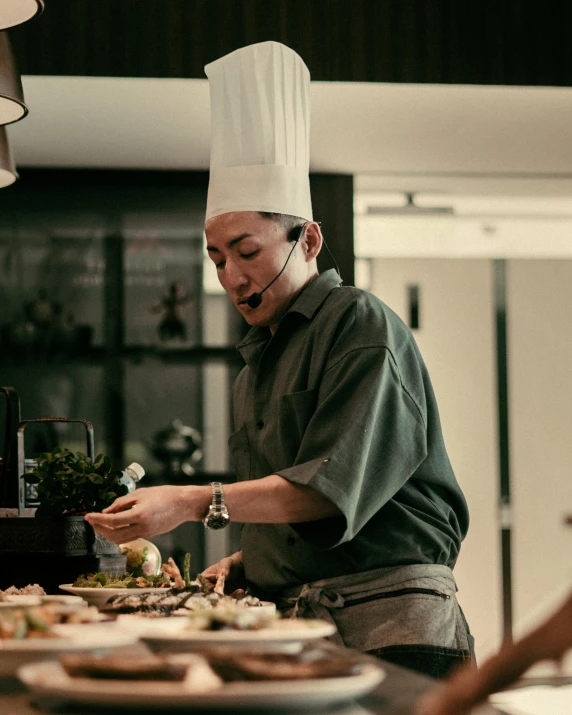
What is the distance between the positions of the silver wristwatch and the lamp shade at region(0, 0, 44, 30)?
92cm

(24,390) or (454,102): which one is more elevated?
(454,102)

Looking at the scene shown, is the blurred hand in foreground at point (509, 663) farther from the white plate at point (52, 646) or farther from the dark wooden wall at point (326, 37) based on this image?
the dark wooden wall at point (326, 37)

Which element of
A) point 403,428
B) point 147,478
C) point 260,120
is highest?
point 260,120

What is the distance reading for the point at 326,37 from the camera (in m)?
3.70

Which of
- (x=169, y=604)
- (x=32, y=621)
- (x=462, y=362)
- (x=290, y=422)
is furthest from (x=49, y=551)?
(x=462, y=362)

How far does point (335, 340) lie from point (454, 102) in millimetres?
2262

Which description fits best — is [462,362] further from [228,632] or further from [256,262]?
[228,632]

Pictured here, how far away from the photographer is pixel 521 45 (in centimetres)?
379

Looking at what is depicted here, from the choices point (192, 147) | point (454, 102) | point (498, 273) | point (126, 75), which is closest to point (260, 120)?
point (126, 75)

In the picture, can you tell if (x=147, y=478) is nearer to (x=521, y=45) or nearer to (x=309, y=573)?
(x=521, y=45)

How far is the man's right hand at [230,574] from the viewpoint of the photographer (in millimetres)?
1979

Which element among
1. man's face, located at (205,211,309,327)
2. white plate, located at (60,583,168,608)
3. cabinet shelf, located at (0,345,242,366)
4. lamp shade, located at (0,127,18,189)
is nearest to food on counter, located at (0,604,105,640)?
white plate, located at (60,583,168,608)

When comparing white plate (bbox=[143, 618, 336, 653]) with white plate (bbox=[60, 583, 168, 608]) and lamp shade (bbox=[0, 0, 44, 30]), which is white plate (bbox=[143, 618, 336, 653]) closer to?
white plate (bbox=[60, 583, 168, 608])

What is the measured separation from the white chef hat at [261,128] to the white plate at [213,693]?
1.50 metres
